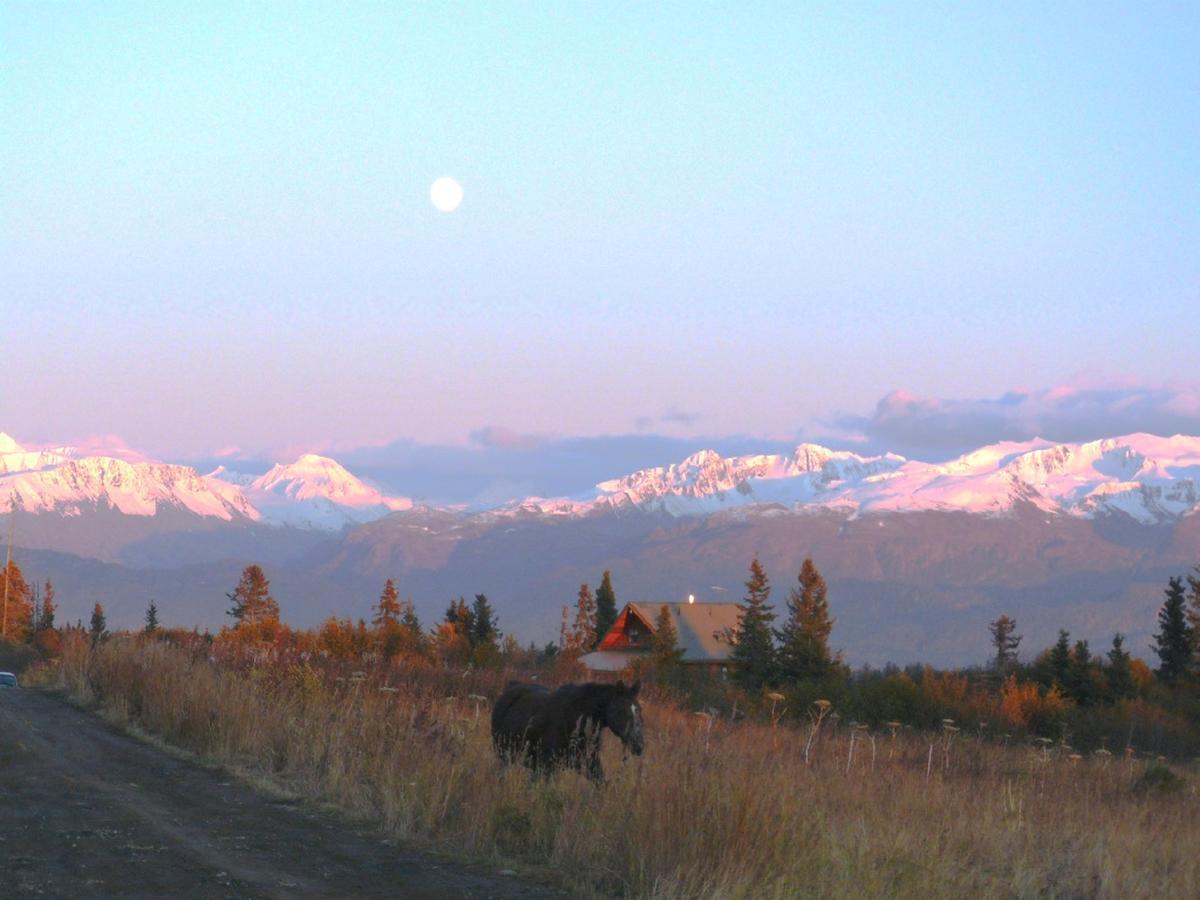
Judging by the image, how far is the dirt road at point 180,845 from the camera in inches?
394

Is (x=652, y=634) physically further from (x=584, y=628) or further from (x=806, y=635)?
(x=584, y=628)

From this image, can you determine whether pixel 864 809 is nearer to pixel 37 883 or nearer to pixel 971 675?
pixel 37 883

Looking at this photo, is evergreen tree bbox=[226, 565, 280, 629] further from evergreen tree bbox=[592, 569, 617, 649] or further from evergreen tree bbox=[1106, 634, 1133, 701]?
evergreen tree bbox=[1106, 634, 1133, 701]

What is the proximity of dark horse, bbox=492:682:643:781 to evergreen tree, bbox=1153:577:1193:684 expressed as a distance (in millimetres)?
70970

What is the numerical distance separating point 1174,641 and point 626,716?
7900 centimetres

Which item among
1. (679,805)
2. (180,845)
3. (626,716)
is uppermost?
(626,716)

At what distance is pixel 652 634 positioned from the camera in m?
80.9

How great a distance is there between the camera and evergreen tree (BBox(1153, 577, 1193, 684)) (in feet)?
266

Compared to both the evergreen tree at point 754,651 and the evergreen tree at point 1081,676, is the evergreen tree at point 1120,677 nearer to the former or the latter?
the evergreen tree at point 1081,676

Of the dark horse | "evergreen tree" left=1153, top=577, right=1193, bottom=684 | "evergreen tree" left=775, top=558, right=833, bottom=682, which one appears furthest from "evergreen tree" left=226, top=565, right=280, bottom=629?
the dark horse

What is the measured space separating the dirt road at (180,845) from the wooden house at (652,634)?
6546 centimetres

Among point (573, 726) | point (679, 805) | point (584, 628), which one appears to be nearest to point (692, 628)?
point (584, 628)

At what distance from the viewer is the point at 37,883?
9742mm

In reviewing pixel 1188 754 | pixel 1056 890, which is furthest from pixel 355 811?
pixel 1188 754
